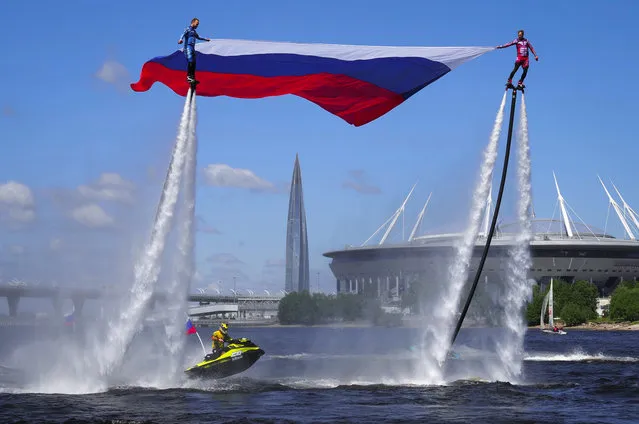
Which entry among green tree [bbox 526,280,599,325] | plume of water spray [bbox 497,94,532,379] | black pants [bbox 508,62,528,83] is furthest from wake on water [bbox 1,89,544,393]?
green tree [bbox 526,280,599,325]

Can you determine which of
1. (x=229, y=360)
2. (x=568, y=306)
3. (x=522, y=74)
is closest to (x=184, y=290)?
(x=229, y=360)

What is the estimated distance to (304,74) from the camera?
33.0 metres

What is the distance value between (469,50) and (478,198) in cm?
550

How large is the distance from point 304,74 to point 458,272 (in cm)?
943

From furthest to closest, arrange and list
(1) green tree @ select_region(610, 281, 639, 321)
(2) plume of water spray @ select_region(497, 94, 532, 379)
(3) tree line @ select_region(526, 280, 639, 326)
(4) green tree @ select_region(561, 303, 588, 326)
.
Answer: (4) green tree @ select_region(561, 303, 588, 326) < (3) tree line @ select_region(526, 280, 639, 326) < (1) green tree @ select_region(610, 281, 639, 321) < (2) plume of water spray @ select_region(497, 94, 532, 379)

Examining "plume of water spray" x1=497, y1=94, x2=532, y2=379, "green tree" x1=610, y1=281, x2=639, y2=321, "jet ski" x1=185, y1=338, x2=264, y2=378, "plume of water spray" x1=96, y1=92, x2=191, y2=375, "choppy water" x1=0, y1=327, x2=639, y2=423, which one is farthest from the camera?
"green tree" x1=610, y1=281, x2=639, y2=321

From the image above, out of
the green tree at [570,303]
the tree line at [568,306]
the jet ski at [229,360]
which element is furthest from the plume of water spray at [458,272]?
the green tree at [570,303]

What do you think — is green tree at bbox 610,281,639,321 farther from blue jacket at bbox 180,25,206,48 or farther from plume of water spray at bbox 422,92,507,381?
blue jacket at bbox 180,25,206,48

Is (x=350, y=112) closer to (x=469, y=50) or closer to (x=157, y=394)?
(x=469, y=50)

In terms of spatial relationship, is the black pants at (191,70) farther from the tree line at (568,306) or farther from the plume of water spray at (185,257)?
the tree line at (568,306)

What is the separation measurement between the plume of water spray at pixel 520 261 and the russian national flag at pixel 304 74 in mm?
4981

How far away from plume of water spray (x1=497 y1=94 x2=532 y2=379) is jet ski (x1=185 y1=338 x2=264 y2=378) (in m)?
11.1

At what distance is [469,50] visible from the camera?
3089cm

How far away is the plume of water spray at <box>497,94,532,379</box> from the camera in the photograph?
3316 centimetres
